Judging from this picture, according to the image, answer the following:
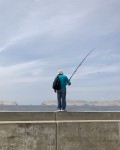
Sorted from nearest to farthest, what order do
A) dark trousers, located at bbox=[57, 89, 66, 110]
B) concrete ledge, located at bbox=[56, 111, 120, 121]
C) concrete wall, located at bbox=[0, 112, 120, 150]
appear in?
concrete wall, located at bbox=[0, 112, 120, 150] → concrete ledge, located at bbox=[56, 111, 120, 121] → dark trousers, located at bbox=[57, 89, 66, 110]

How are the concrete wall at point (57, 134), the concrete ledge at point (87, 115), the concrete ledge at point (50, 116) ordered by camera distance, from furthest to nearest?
the concrete ledge at point (87, 115)
the concrete ledge at point (50, 116)
the concrete wall at point (57, 134)

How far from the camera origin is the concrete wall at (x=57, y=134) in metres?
8.30

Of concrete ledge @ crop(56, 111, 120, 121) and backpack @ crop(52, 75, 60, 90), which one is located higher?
backpack @ crop(52, 75, 60, 90)

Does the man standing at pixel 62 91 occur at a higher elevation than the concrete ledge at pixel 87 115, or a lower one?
higher

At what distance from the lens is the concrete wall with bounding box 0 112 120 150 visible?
27.2 feet

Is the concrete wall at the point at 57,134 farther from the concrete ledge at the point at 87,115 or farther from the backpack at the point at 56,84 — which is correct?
the backpack at the point at 56,84

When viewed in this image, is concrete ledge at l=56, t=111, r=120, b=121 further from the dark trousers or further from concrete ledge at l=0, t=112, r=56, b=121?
the dark trousers

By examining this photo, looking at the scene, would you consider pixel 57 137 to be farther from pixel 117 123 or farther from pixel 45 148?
pixel 117 123

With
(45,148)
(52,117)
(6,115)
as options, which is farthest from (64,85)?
(45,148)

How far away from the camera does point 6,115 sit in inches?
372

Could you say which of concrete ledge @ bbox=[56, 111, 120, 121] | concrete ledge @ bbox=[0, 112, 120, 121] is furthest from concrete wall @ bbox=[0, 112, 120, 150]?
concrete ledge @ bbox=[56, 111, 120, 121]

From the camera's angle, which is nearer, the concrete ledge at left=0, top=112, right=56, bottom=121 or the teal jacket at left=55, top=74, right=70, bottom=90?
the concrete ledge at left=0, top=112, right=56, bottom=121

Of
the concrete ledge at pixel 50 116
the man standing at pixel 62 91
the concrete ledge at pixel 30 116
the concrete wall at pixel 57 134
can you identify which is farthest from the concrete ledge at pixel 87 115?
the man standing at pixel 62 91

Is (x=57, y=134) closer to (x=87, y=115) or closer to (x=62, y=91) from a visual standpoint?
(x=87, y=115)
